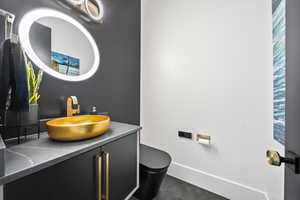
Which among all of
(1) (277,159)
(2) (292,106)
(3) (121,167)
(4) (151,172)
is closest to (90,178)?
(3) (121,167)

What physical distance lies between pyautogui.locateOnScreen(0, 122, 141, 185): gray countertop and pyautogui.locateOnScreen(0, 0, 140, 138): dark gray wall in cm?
44

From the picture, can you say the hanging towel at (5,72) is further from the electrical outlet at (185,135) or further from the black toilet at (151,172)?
the electrical outlet at (185,135)

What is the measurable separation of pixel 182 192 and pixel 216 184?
0.38m

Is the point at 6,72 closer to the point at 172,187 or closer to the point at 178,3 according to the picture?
the point at 172,187

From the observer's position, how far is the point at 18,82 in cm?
61

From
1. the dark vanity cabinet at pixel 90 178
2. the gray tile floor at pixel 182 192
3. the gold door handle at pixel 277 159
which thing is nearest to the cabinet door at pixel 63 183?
the dark vanity cabinet at pixel 90 178

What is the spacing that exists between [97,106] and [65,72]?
0.46 meters

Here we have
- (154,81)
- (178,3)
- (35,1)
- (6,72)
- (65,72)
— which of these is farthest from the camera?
(154,81)

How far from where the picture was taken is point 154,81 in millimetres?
1846

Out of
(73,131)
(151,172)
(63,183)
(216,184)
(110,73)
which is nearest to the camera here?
(63,183)

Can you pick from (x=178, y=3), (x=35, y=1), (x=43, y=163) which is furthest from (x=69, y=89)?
(x=178, y=3)

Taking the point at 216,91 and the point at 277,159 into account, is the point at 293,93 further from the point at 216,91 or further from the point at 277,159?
the point at 216,91

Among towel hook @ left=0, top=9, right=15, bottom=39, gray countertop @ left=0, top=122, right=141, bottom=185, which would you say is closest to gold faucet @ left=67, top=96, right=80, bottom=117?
gray countertop @ left=0, top=122, right=141, bottom=185

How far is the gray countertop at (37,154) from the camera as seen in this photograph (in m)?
0.42
